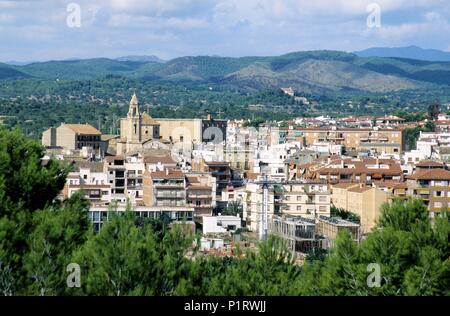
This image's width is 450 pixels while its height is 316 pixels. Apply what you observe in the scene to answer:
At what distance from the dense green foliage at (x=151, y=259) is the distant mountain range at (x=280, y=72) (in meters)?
122

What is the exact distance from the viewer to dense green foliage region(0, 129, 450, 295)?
1026cm

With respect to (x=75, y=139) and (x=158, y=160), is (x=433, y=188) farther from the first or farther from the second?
(x=75, y=139)

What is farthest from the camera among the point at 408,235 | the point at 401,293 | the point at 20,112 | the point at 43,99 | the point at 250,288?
the point at 43,99

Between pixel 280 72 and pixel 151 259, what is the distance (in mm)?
156432

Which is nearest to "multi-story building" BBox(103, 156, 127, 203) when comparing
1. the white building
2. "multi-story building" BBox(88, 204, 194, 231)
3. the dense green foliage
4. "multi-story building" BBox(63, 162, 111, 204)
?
"multi-story building" BBox(63, 162, 111, 204)

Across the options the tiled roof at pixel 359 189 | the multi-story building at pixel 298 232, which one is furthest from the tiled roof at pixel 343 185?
the multi-story building at pixel 298 232

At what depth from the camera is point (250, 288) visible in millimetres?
10406

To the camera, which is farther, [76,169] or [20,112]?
[20,112]

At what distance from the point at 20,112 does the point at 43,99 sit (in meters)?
25.3

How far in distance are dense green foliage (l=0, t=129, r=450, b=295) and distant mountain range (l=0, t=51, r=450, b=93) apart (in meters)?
122

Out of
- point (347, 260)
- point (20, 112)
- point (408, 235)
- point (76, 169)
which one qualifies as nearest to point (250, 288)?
point (347, 260)

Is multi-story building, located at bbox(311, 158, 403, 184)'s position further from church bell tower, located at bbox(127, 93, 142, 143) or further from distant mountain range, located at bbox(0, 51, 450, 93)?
distant mountain range, located at bbox(0, 51, 450, 93)

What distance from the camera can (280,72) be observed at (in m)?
166
